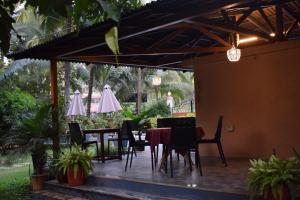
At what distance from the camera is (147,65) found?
929cm

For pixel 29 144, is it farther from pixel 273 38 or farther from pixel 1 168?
pixel 1 168

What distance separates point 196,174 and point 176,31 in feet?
8.52

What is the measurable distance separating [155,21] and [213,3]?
0.92 metres

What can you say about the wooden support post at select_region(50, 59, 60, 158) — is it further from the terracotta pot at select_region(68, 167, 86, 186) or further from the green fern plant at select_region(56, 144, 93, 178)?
the terracotta pot at select_region(68, 167, 86, 186)

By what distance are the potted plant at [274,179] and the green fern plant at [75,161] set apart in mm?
3188

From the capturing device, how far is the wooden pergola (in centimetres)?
438

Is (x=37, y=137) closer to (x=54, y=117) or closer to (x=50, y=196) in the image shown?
(x=54, y=117)

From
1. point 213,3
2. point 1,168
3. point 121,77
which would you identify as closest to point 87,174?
point 213,3

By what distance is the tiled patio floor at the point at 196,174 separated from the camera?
16.7ft

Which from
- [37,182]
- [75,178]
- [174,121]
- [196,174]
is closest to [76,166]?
[75,178]

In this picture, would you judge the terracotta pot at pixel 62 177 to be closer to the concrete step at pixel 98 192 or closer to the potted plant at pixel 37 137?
the concrete step at pixel 98 192

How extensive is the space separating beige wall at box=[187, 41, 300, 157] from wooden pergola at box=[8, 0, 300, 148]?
0.41 m

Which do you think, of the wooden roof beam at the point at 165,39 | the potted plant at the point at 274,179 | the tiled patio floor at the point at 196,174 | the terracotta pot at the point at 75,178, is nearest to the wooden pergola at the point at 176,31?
the wooden roof beam at the point at 165,39

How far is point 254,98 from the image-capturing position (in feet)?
24.8
